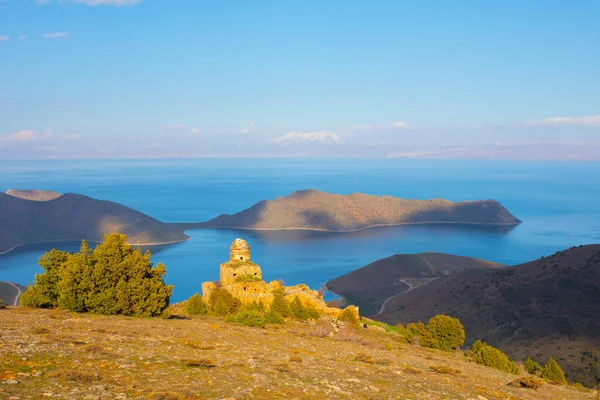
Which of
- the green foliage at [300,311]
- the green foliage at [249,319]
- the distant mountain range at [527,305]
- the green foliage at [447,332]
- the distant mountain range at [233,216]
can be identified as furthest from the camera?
the distant mountain range at [233,216]

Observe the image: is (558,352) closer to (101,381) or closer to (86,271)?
(86,271)

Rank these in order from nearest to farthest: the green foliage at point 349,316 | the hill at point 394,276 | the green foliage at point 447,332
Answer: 1. the green foliage at point 447,332
2. the green foliage at point 349,316
3. the hill at point 394,276

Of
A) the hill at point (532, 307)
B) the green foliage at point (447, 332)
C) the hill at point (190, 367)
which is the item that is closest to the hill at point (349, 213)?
the hill at point (532, 307)

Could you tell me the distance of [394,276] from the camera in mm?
91500

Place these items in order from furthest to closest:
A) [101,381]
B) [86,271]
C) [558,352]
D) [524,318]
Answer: [524,318] → [558,352] → [86,271] → [101,381]

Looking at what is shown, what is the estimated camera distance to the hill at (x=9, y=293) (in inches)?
2766

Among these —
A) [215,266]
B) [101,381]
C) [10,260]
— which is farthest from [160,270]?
[10,260]

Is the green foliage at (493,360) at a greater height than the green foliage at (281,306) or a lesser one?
lesser

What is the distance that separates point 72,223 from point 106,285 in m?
154

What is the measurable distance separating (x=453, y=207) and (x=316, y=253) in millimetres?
85878

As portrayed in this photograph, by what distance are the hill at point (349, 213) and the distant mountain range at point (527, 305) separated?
90457mm

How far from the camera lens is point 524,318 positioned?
49.3 metres

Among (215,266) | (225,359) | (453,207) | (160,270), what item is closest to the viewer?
(225,359)

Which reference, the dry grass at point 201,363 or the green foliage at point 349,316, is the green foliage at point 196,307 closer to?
the green foliage at point 349,316
